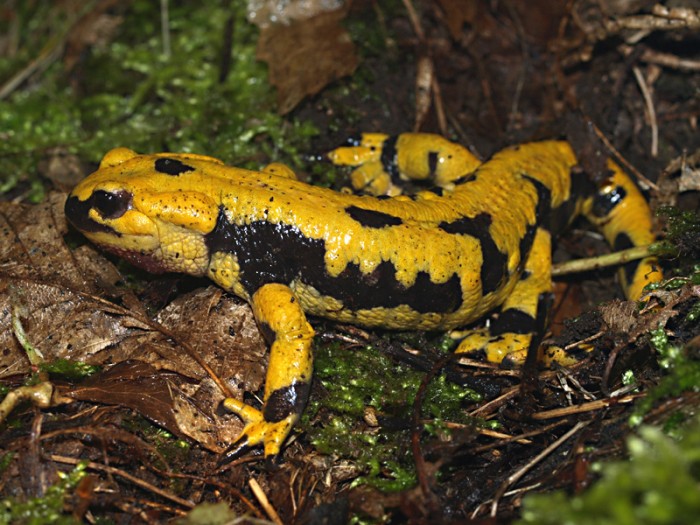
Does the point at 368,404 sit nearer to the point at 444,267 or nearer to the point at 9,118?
the point at 444,267

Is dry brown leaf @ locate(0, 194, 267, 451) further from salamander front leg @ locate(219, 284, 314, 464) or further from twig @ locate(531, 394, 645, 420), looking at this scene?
twig @ locate(531, 394, 645, 420)

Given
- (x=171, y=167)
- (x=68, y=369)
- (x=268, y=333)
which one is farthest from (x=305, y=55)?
(x=68, y=369)

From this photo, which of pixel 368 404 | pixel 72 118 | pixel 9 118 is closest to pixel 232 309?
pixel 368 404

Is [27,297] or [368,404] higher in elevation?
→ [27,297]

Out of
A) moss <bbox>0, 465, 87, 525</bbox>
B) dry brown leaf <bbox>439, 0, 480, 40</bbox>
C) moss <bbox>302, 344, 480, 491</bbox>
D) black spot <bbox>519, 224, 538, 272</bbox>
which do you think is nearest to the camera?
moss <bbox>0, 465, 87, 525</bbox>

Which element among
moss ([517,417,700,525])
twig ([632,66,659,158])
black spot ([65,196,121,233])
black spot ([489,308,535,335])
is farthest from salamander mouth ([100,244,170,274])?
twig ([632,66,659,158])

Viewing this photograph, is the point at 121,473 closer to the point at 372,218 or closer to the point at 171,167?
the point at 171,167
